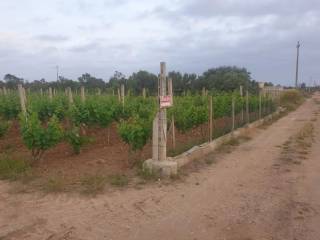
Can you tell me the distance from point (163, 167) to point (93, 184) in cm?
151

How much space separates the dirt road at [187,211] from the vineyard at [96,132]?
1.44m

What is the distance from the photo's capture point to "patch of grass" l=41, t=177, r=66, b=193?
6.89 metres

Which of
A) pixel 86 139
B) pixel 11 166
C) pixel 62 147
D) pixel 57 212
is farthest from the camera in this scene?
pixel 62 147

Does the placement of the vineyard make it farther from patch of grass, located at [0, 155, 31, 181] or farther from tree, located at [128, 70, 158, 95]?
tree, located at [128, 70, 158, 95]

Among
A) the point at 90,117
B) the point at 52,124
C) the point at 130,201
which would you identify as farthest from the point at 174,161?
the point at 90,117

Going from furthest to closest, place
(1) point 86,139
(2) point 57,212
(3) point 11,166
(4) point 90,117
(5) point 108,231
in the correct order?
(4) point 90,117, (1) point 86,139, (3) point 11,166, (2) point 57,212, (5) point 108,231

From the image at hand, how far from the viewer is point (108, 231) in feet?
16.9

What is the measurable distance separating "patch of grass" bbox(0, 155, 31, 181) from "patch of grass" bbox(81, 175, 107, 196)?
1428 mm

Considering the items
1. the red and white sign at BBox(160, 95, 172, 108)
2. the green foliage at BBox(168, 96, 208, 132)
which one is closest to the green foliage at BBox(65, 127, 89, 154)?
the green foliage at BBox(168, 96, 208, 132)

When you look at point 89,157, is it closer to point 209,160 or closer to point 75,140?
point 75,140

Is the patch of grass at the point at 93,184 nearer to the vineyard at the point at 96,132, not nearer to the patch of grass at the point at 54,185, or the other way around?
the patch of grass at the point at 54,185

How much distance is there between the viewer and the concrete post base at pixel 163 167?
26.2 ft

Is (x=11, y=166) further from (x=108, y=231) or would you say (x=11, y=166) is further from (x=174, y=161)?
(x=108, y=231)

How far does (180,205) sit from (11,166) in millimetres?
4015
